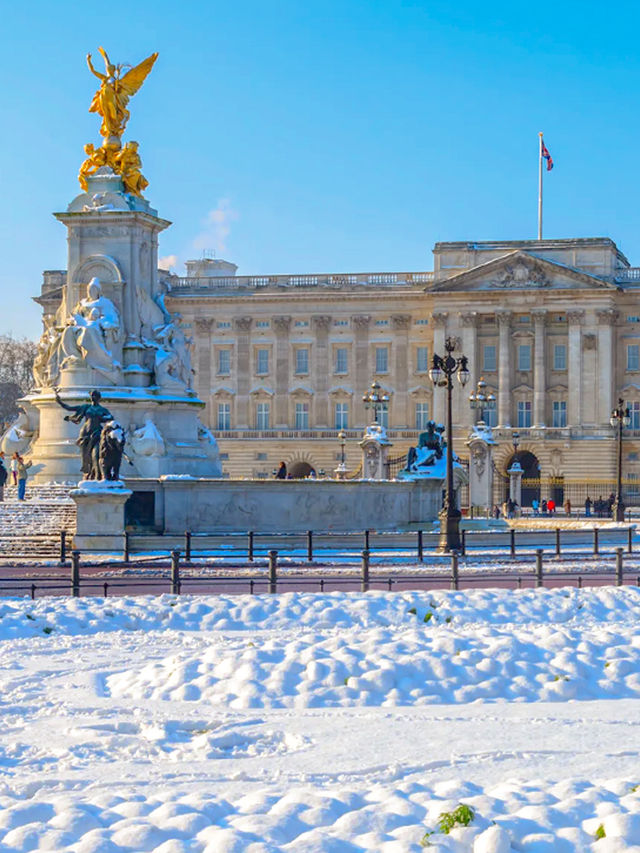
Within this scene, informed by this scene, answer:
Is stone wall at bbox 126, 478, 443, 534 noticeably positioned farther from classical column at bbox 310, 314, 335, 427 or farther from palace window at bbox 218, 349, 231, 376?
palace window at bbox 218, 349, 231, 376

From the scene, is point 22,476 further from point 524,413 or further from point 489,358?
point 489,358

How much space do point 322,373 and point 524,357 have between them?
1509 cm

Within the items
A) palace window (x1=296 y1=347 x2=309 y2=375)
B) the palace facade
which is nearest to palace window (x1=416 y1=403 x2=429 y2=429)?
the palace facade

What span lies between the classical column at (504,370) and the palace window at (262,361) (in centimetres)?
1778

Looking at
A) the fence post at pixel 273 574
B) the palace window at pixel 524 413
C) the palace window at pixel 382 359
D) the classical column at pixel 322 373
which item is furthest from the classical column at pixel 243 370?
the fence post at pixel 273 574

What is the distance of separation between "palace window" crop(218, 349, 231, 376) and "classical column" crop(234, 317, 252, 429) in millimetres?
793

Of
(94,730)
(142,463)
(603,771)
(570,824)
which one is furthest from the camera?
(142,463)

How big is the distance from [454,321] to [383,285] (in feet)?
20.6

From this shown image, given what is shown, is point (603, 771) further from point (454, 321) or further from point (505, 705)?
point (454, 321)

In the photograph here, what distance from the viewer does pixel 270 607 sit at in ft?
61.0

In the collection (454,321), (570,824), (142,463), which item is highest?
(454,321)

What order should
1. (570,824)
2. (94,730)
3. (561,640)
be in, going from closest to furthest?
(570,824) → (94,730) → (561,640)

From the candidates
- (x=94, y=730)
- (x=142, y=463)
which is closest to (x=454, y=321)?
(x=142, y=463)

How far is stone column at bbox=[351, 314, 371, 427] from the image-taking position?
354 ft
